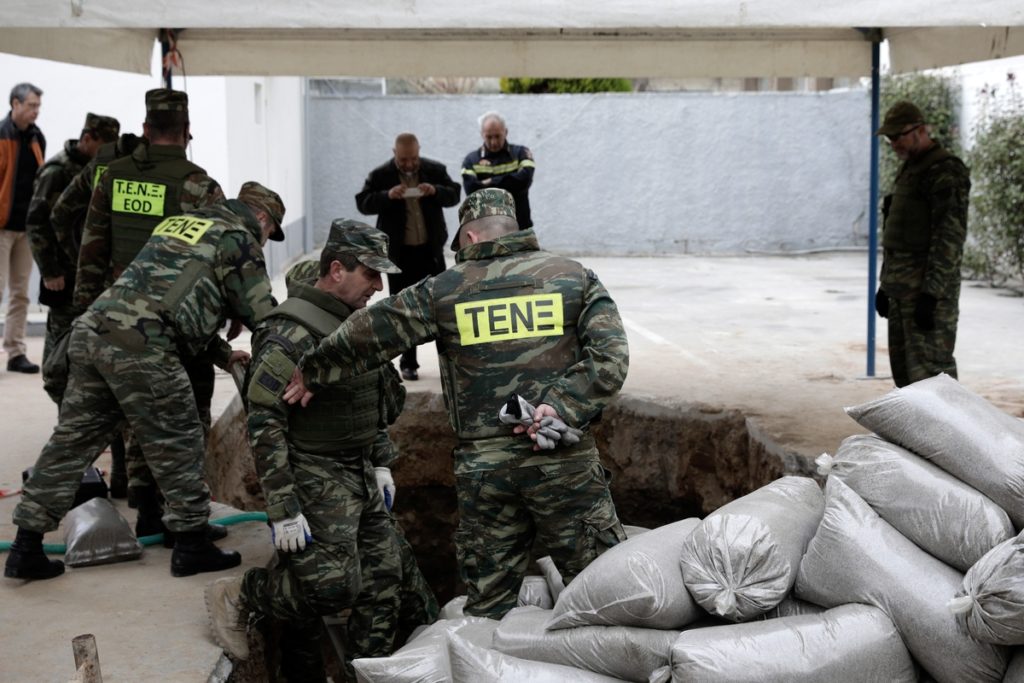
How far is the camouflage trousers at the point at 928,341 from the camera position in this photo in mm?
6234

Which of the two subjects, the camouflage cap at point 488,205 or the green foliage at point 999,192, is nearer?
the camouflage cap at point 488,205

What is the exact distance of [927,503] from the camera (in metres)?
3.02

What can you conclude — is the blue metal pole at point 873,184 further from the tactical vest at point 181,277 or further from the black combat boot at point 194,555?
the black combat boot at point 194,555

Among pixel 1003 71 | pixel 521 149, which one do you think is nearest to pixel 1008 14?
pixel 521 149

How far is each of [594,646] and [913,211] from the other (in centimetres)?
401

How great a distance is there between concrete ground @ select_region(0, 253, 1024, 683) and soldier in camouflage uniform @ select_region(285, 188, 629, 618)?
3.42 ft

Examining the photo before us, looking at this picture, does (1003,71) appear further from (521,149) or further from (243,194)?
(243,194)

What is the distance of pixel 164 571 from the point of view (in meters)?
4.67

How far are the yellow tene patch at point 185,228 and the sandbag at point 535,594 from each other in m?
1.77

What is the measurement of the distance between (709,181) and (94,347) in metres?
14.2

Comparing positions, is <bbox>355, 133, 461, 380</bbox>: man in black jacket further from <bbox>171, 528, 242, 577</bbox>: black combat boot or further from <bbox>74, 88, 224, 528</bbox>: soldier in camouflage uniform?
<bbox>171, 528, 242, 577</bbox>: black combat boot

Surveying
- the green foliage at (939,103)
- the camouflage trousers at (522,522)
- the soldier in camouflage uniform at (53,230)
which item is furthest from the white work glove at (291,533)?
the green foliage at (939,103)

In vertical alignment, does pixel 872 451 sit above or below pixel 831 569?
above

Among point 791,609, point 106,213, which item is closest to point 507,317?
point 791,609
